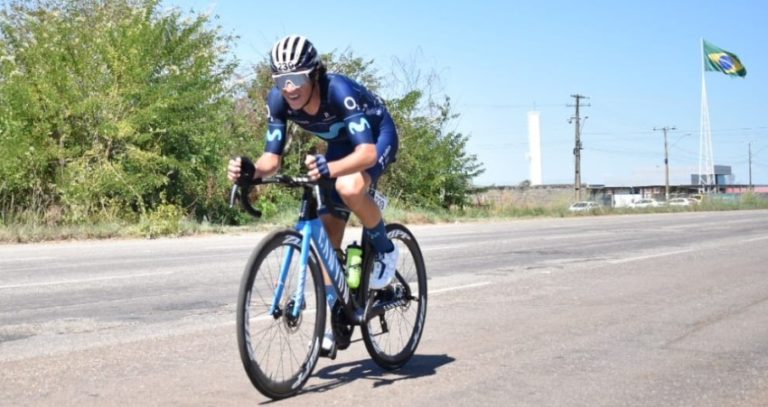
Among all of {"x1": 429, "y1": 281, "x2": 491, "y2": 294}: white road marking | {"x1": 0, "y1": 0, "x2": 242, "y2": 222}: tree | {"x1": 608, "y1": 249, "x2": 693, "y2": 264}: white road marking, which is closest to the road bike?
{"x1": 429, "y1": 281, "x2": 491, "y2": 294}: white road marking

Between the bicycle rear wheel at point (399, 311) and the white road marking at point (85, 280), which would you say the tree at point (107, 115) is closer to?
the white road marking at point (85, 280)

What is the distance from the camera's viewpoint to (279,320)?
→ 4.69 metres

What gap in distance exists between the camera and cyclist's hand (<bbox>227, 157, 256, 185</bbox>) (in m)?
4.75

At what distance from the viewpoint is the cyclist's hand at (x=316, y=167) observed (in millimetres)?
4531

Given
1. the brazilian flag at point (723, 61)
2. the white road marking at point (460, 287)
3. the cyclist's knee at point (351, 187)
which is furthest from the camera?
the brazilian flag at point (723, 61)

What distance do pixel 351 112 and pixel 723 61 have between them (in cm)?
7349

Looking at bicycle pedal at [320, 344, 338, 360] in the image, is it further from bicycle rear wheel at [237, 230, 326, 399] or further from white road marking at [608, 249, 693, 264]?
white road marking at [608, 249, 693, 264]

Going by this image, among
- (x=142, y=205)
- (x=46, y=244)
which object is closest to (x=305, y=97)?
(x=46, y=244)

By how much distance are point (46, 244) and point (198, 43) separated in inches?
341

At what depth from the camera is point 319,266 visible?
4.82 metres

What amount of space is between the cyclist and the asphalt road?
80cm

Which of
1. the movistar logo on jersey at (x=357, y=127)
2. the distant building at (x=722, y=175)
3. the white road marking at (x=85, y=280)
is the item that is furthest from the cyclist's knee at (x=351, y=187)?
the distant building at (x=722, y=175)

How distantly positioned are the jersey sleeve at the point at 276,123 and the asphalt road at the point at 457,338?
4.26ft

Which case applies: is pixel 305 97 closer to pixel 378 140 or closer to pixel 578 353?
pixel 378 140
